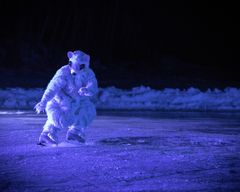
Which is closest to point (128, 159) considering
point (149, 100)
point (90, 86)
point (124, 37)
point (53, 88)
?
point (90, 86)

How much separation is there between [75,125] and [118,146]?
0.80m

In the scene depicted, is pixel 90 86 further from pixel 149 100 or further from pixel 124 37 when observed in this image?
pixel 124 37

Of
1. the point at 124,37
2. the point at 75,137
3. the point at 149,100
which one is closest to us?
the point at 75,137

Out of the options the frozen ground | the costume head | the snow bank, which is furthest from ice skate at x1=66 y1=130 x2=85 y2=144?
the snow bank

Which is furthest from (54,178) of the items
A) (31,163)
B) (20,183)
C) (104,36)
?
(104,36)

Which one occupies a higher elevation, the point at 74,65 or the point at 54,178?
the point at 74,65

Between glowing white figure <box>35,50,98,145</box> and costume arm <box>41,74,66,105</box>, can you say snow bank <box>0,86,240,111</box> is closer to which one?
glowing white figure <box>35,50,98,145</box>

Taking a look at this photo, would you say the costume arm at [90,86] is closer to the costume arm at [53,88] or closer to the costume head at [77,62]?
the costume head at [77,62]

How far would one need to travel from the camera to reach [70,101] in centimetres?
821

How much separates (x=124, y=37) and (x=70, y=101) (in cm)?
2060

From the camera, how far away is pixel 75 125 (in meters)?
8.31

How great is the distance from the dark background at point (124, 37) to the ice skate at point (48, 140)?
19.3 meters

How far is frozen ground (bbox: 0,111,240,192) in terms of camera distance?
17.0 feet

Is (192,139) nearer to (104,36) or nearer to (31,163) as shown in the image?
(31,163)
